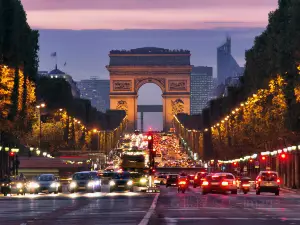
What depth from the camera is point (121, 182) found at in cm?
8531

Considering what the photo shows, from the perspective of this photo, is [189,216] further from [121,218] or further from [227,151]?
[227,151]

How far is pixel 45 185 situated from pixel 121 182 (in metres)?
7.50

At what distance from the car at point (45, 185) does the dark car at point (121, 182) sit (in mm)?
5053

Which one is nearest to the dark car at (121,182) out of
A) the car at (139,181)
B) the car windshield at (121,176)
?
the car windshield at (121,176)

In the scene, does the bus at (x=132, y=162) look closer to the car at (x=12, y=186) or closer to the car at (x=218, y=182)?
the car at (x=12, y=186)

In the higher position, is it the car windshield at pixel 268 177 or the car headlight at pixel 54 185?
the car windshield at pixel 268 177

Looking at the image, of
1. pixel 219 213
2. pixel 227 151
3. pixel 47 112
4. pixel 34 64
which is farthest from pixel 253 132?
pixel 219 213

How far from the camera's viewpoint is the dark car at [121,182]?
84500 mm

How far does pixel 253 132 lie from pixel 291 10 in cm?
3127

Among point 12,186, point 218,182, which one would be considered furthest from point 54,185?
point 218,182

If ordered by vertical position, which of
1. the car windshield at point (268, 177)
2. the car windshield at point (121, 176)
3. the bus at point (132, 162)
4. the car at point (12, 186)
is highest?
the bus at point (132, 162)

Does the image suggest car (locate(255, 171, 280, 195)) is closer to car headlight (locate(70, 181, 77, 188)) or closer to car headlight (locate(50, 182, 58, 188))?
car headlight (locate(70, 181, 77, 188))

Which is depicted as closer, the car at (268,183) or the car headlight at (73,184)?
the car at (268,183)

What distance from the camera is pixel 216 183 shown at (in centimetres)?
7619
